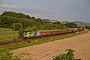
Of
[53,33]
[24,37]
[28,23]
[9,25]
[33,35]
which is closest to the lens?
[24,37]

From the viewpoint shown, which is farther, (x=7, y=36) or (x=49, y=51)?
(x=7, y=36)

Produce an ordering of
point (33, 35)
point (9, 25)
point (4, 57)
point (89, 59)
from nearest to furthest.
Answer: point (4, 57) → point (89, 59) → point (33, 35) → point (9, 25)

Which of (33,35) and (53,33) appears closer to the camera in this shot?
(33,35)

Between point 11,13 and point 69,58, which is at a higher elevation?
point 11,13

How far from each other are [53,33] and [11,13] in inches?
2406

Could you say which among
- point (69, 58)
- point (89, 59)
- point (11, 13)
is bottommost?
point (89, 59)

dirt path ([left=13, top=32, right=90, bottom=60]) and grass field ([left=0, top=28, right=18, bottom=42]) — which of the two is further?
grass field ([left=0, top=28, right=18, bottom=42])

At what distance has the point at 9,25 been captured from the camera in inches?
2972

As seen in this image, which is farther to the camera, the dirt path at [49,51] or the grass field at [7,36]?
the grass field at [7,36]

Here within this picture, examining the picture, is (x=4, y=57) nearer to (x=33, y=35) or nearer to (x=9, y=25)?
(x=33, y=35)

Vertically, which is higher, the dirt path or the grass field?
the grass field

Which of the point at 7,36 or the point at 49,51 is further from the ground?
the point at 7,36

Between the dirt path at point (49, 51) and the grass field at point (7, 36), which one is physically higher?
the grass field at point (7, 36)

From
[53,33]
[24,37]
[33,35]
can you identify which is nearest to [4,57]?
Answer: [24,37]
